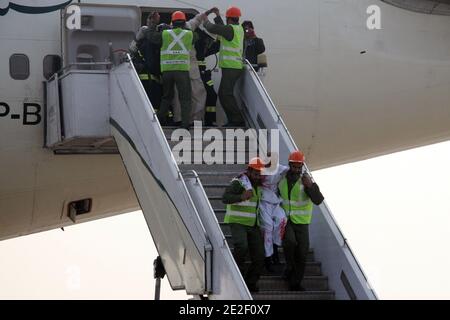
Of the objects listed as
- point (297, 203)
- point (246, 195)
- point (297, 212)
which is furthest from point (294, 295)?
point (246, 195)

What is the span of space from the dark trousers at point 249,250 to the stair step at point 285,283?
0.36 metres

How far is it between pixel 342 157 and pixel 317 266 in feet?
21.2

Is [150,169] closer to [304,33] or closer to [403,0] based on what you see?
[304,33]

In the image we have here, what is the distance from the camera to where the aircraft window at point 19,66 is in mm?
22875

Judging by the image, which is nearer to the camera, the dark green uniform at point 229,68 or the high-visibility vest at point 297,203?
the high-visibility vest at point 297,203

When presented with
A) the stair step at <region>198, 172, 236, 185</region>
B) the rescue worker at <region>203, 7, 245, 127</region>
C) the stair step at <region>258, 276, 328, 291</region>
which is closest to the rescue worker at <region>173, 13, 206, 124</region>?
the rescue worker at <region>203, 7, 245, 127</region>

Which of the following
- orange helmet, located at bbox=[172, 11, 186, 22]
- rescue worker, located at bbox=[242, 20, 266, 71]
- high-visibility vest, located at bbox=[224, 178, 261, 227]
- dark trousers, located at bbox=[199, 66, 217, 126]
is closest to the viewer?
high-visibility vest, located at bbox=[224, 178, 261, 227]

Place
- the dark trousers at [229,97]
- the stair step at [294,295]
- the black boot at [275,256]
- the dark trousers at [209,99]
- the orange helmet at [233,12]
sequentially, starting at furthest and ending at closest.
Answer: the dark trousers at [209,99] < the orange helmet at [233,12] < the dark trousers at [229,97] < the black boot at [275,256] < the stair step at [294,295]

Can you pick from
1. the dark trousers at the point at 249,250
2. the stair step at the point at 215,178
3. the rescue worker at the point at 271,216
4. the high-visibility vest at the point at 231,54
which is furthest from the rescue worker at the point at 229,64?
the dark trousers at the point at 249,250

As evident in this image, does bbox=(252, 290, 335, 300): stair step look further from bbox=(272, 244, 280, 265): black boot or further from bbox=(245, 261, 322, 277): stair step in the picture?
bbox=(272, 244, 280, 265): black boot

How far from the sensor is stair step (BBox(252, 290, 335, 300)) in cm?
1822

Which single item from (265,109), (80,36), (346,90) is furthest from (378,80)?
(80,36)

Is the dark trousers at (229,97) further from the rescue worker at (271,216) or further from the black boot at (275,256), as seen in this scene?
the black boot at (275,256)

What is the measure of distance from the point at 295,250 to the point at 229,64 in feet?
15.2
